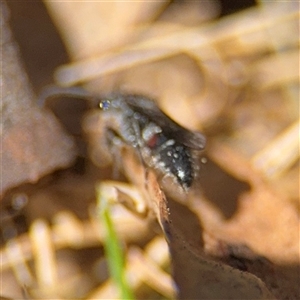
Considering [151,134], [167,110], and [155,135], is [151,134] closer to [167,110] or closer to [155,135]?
[155,135]

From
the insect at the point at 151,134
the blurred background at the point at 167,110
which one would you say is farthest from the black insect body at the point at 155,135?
the blurred background at the point at 167,110

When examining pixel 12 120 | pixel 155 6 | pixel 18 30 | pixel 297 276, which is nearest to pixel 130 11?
pixel 155 6

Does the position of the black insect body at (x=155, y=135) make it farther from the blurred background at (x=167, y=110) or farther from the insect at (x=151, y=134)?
the blurred background at (x=167, y=110)

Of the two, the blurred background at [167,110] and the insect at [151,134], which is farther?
the insect at [151,134]

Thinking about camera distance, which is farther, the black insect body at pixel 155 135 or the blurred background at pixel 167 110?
the black insect body at pixel 155 135

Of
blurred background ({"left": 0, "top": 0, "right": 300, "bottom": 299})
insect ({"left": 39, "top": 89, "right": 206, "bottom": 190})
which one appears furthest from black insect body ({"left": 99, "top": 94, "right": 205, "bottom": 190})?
blurred background ({"left": 0, "top": 0, "right": 300, "bottom": 299})

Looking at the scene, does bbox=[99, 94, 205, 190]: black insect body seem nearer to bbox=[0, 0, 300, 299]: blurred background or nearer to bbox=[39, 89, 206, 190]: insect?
bbox=[39, 89, 206, 190]: insect

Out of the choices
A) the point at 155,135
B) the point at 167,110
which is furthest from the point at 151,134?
the point at 167,110
